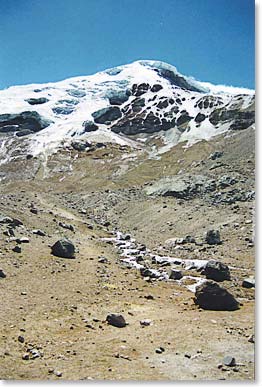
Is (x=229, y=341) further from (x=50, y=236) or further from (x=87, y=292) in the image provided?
(x=50, y=236)

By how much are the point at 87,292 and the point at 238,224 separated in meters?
10.4

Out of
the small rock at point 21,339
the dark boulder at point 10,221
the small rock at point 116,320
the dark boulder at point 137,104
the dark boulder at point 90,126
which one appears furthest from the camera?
the dark boulder at point 137,104

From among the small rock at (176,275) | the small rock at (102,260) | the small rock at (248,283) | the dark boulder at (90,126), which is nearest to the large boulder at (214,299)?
the small rock at (248,283)

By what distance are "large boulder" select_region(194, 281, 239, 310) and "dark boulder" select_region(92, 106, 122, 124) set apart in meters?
91.2

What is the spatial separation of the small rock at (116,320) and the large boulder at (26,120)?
311 feet

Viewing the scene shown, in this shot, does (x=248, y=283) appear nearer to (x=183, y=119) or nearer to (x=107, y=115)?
(x=183, y=119)

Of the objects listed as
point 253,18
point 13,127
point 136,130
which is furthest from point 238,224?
point 13,127

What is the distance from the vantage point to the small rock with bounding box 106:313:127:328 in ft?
29.5

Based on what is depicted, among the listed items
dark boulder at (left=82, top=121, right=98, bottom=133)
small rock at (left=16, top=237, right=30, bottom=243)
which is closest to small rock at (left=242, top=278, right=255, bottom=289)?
small rock at (left=16, top=237, right=30, bottom=243)

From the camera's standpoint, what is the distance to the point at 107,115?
10162cm

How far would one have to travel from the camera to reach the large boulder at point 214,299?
1001 cm

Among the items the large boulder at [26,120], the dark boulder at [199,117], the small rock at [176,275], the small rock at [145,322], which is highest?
the large boulder at [26,120]

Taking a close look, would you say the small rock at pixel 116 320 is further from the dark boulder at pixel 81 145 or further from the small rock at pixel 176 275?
the dark boulder at pixel 81 145

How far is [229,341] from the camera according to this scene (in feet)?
26.0
